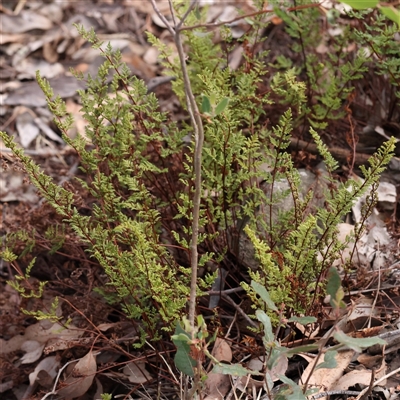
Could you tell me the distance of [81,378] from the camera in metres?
2.03

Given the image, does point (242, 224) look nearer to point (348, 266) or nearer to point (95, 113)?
point (348, 266)

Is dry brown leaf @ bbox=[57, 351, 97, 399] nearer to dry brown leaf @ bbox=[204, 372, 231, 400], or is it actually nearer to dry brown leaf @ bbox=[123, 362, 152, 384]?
dry brown leaf @ bbox=[123, 362, 152, 384]

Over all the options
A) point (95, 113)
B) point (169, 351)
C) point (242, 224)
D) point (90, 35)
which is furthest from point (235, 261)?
point (90, 35)

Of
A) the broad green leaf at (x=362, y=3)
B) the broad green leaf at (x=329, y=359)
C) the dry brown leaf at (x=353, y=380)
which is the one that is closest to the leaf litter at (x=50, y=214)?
the dry brown leaf at (x=353, y=380)

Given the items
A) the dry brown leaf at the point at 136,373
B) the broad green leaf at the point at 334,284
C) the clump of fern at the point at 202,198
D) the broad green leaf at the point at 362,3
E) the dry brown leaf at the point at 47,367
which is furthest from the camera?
→ the dry brown leaf at the point at 47,367

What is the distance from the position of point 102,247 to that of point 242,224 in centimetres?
58

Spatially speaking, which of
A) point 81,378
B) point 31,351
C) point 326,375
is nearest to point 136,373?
point 81,378

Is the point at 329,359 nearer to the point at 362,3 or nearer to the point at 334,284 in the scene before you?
the point at 334,284

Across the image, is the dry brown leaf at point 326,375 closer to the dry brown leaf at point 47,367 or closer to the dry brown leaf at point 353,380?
the dry brown leaf at point 353,380

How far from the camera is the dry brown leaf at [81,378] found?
2.01m

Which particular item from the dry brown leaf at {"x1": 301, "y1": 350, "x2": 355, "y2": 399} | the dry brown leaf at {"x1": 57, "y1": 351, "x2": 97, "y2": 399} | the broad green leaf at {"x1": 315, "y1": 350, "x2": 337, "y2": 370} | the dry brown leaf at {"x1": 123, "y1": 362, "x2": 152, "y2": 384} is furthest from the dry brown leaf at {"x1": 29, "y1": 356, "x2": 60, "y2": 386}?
the broad green leaf at {"x1": 315, "y1": 350, "x2": 337, "y2": 370}

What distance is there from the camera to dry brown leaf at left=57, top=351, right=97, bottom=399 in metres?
2.01

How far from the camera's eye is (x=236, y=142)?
189 cm

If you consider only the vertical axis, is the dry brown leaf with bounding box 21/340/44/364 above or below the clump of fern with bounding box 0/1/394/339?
below
